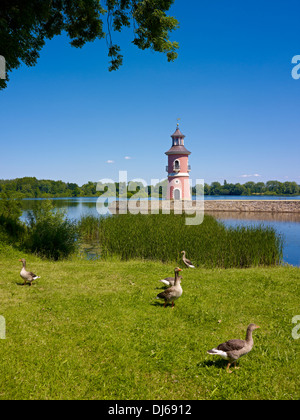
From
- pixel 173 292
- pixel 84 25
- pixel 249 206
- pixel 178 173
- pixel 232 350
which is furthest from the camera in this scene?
pixel 178 173

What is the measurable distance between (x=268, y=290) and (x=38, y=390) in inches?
314

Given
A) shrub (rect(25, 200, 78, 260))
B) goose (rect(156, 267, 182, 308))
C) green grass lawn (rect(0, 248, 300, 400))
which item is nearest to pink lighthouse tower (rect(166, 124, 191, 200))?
shrub (rect(25, 200, 78, 260))

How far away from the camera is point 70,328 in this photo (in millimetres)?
6328

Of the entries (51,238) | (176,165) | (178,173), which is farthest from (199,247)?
(176,165)

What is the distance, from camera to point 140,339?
5914mm

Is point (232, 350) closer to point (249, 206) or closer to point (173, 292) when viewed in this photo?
point (173, 292)

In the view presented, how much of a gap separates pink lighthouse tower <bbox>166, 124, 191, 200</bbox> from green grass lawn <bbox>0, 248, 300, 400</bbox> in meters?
47.4

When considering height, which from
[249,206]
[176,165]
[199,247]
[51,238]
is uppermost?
[176,165]

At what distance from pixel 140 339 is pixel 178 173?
2055 inches

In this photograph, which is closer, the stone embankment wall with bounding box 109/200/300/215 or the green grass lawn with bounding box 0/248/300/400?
the green grass lawn with bounding box 0/248/300/400

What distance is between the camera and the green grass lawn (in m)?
4.48

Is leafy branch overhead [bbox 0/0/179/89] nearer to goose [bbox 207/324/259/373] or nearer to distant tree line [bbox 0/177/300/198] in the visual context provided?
goose [bbox 207/324/259/373]
